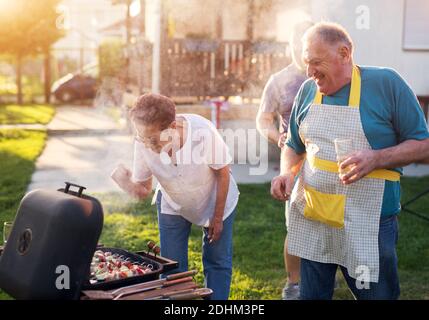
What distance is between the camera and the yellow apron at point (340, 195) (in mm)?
3029

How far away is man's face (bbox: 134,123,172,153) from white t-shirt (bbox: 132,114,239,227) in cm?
8

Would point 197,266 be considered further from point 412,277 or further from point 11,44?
point 11,44

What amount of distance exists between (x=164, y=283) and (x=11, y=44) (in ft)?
70.6

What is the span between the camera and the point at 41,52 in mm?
24141

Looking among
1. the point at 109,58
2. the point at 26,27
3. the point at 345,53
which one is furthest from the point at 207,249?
the point at 26,27

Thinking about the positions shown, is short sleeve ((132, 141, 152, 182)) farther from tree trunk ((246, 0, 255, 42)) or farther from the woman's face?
tree trunk ((246, 0, 255, 42))

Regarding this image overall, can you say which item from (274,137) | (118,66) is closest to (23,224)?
(274,137)

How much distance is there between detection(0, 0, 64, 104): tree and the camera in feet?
74.4

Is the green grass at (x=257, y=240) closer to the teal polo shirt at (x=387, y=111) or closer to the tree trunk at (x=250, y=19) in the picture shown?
the teal polo shirt at (x=387, y=111)

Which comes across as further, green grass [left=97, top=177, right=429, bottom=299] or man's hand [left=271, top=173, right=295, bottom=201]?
green grass [left=97, top=177, right=429, bottom=299]

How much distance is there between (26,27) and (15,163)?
14.1m

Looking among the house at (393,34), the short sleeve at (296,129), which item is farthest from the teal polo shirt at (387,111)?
the house at (393,34)

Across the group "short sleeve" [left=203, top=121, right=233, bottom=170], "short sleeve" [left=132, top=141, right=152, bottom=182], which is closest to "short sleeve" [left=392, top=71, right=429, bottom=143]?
"short sleeve" [left=203, top=121, right=233, bottom=170]

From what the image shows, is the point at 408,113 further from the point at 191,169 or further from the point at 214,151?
the point at 191,169
